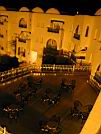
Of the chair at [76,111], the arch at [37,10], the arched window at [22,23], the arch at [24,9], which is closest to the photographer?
the chair at [76,111]

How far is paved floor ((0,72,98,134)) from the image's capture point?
1689 centimetres

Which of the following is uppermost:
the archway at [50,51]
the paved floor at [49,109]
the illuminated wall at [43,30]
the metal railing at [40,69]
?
the illuminated wall at [43,30]

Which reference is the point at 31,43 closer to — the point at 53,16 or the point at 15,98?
Result: the point at 53,16

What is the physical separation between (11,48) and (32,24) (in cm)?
626

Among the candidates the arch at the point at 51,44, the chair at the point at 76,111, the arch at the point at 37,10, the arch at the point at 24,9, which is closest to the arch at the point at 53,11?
the arch at the point at 37,10

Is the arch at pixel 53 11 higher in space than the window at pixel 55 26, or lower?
higher

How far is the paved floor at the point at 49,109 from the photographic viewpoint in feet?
55.4

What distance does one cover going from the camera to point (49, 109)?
19297 mm

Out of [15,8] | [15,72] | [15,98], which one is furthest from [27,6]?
[15,98]

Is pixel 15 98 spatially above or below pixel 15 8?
below

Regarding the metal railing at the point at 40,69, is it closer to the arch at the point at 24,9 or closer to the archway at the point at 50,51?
the archway at the point at 50,51

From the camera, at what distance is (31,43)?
36219 millimetres

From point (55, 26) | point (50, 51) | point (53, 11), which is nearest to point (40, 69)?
point (50, 51)

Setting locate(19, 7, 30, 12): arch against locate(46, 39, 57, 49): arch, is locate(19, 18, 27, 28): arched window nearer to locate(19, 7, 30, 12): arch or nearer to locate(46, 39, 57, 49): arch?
locate(19, 7, 30, 12): arch
